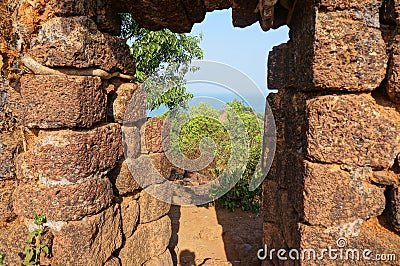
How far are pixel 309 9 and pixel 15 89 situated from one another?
6.73 ft

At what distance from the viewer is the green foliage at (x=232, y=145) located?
6.54 meters

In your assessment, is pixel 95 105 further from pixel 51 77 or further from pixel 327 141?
pixel 327 141

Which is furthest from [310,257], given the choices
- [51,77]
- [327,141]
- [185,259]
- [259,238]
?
[259,238]

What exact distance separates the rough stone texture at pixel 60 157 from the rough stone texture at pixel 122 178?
440 millimetres

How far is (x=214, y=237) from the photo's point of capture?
5066 mm

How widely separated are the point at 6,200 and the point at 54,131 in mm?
600

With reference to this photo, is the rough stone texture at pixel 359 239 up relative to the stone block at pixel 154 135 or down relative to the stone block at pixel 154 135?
down

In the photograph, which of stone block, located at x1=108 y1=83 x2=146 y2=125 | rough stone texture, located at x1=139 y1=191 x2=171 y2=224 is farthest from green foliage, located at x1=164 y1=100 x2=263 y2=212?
stone block, located at x1=108 y1=83 x2=146 y2=125

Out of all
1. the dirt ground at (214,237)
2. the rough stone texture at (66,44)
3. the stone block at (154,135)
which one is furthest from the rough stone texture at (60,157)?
the dirt ground at (214,237)

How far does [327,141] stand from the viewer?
1.69 metres

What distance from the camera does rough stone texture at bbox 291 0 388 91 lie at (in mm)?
1608

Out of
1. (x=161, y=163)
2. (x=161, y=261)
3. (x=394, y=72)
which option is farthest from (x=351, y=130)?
(x=161, y=261)

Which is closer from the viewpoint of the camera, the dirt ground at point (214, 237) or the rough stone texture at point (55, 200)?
the rough stone texture at point (55, 200)

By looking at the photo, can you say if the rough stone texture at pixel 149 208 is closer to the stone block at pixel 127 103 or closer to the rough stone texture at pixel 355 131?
the stone block at pixel 127 103
